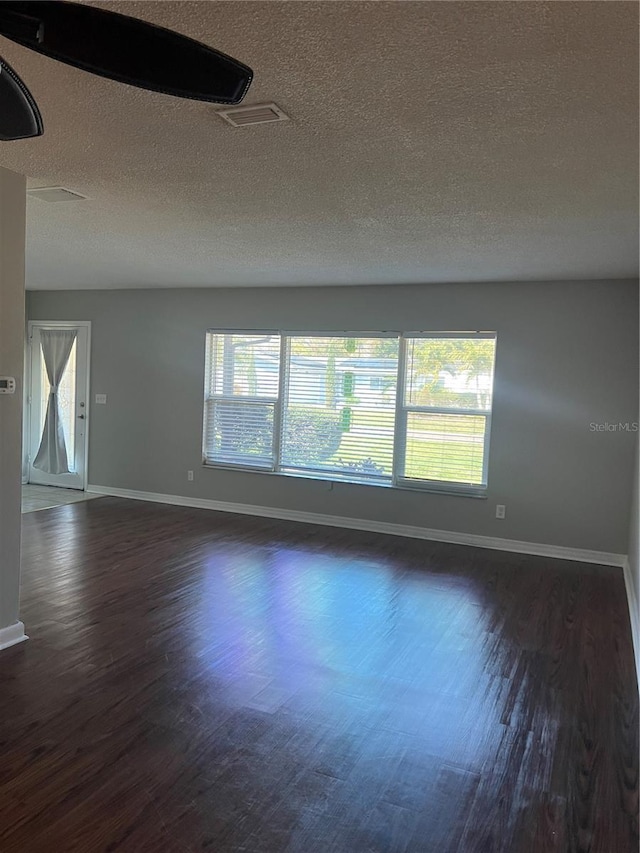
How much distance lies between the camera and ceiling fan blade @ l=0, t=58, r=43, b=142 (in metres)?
1.59

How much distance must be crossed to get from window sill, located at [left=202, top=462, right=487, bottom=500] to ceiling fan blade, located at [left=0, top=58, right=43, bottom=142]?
4.74 metres

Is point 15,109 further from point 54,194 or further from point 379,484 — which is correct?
point 379,484

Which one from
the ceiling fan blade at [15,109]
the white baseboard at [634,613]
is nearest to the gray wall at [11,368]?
the ceiling fan blade at [15,109]

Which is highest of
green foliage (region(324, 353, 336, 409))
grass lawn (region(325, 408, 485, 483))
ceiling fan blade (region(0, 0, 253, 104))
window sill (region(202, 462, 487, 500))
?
ceiling fan blade (region(0, 0, 253, 104))

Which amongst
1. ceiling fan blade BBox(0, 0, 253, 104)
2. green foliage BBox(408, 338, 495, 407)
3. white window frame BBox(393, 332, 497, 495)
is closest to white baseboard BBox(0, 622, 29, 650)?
ceiling fan blade BBox(0, 0, 253, 104)

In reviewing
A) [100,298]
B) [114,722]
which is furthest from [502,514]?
[100,298]

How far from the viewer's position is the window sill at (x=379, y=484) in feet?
19.1

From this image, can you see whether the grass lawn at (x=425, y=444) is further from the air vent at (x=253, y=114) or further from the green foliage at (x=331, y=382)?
the air vent at (x=253, y=114)

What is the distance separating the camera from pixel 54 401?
7.78m

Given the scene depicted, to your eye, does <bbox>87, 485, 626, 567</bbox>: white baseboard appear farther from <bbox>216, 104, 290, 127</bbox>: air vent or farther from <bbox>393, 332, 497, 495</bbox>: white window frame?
<bbox>216, 104, 290, 127</bbox>: air vent

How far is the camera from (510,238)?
13.0ft

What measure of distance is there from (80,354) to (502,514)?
17.0 feet

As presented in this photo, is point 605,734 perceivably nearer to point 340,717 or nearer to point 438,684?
point 438,684

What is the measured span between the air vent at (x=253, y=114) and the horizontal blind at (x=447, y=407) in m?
3.82
